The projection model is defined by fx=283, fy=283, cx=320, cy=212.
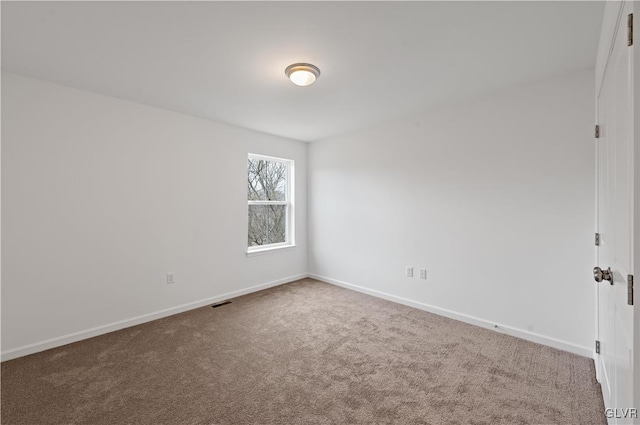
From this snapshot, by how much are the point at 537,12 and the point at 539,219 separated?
1740 mm

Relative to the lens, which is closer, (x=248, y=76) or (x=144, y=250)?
(x=248, y=76)

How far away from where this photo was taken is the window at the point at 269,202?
4379 millimetres

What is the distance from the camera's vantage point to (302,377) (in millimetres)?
2127

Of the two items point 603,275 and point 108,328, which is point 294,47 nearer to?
point 603,275

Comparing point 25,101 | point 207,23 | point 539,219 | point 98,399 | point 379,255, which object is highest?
point 207,23

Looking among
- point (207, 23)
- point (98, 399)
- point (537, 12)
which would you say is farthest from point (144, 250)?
point (537, 12)

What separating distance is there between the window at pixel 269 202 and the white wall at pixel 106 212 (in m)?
0.32

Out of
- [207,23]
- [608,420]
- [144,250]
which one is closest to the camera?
[608,420]

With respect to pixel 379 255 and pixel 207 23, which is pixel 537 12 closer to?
pixel 207 23

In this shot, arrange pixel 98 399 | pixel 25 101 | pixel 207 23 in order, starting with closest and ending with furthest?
pixel 207 23 < pixel 98 399 < pixel 25 101

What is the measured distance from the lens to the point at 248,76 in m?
2.49

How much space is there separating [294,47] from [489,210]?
2.45 meters

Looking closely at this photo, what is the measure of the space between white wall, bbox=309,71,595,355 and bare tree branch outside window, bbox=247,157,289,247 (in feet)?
3.78

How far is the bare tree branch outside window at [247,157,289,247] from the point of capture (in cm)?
438
